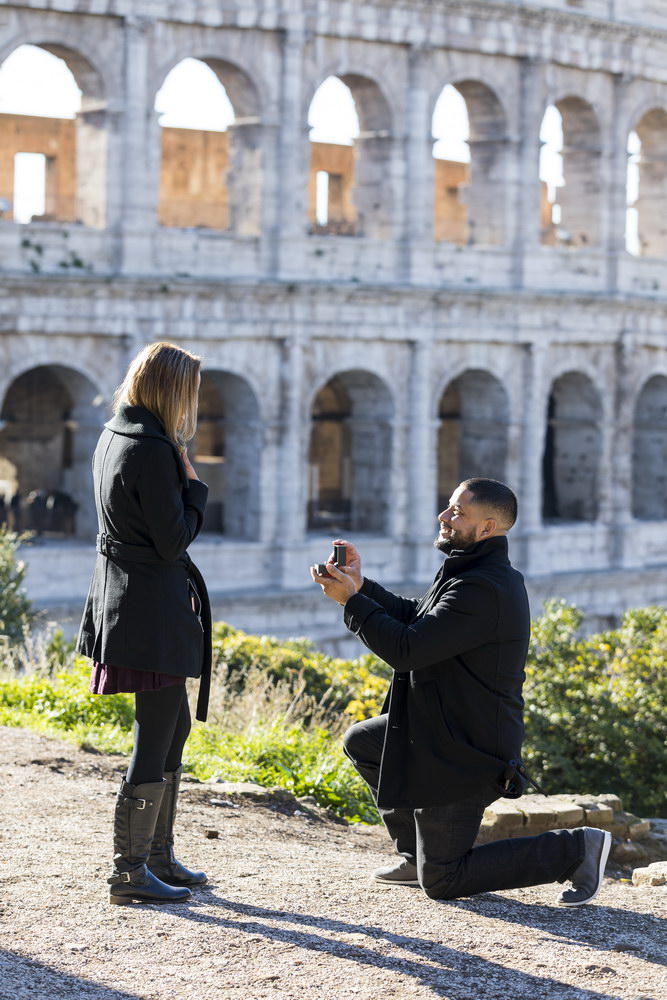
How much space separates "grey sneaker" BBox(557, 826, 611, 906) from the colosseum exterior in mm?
14678

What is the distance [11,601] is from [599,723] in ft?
17.8

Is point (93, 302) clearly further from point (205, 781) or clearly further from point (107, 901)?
point (107, 901)

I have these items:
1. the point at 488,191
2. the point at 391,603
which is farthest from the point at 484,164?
the point at 391,603

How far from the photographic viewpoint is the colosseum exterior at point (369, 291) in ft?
69.9

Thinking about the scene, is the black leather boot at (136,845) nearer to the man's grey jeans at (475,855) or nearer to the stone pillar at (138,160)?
the man's grey jeans at (475,855)

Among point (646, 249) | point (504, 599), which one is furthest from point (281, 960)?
point (646, 249)

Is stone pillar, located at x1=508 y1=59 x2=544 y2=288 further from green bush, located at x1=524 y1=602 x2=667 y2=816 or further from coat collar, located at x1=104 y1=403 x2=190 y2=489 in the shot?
coat collar, located at x1=104 y1=403 x2=190 y2=489

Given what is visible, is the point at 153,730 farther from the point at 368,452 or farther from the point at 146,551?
the point at 368,452

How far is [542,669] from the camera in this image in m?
12.8

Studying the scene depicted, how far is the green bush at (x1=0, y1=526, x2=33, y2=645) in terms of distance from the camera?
14.4 meters

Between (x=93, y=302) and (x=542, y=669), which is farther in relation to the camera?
(x=93, y=302)

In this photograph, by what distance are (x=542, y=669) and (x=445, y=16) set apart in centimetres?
1342

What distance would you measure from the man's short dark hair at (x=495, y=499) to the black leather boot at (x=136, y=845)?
4.98 feet

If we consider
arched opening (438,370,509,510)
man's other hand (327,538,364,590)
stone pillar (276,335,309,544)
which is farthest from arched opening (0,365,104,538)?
man's other hand (327,538,364,590)
